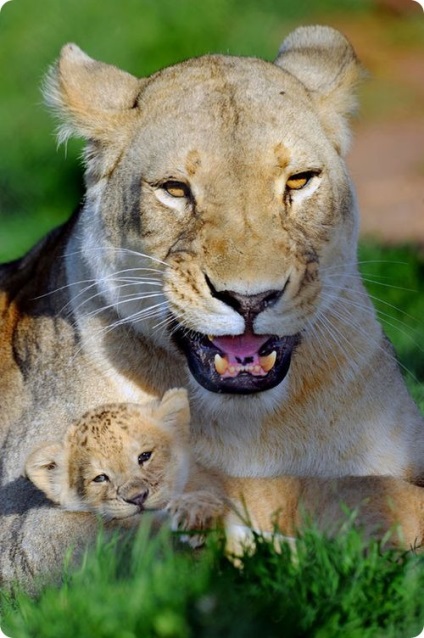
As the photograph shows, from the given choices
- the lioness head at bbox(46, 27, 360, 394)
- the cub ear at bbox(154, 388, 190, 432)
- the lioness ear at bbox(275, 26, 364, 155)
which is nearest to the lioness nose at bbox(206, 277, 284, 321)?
the lioness head at bbox(46, 27, 360, 394)

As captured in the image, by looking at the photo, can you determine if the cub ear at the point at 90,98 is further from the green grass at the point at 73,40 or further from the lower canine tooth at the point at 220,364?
the green grass at the point at 73,40

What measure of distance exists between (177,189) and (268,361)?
1.52 ft

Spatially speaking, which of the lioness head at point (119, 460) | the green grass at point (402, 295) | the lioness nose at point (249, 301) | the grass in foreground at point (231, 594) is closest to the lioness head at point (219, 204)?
the lioness nose at point (249, 301)

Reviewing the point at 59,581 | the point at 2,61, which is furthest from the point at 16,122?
the point at 59,581

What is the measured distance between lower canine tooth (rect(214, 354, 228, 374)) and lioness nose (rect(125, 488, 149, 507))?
337mm

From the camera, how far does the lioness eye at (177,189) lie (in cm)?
324

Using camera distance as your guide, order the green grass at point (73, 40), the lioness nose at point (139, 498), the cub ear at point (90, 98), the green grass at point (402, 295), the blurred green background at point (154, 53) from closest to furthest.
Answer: the lioness nose at point (139, 498), the cub ear at point (90, 98), the green grass at point (402, 295), the blurred green background at point (154, 53), the green grass at point (73, 40)

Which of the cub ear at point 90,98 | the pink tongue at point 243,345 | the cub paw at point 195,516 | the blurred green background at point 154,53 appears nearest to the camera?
the cub paw at point 195,516

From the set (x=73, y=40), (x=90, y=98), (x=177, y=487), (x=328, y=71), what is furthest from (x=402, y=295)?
(x=177, y=487)

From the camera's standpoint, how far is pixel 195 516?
113 inches

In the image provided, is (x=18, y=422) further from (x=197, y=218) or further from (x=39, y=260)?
(x=197, y=218)

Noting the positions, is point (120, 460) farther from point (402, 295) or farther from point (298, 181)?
point (402, 295)

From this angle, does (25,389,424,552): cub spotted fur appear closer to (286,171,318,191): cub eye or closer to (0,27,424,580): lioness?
(0,27,424,580): lioness

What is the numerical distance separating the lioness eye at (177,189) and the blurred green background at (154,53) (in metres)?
1.89
